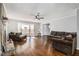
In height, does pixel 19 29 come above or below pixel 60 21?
below

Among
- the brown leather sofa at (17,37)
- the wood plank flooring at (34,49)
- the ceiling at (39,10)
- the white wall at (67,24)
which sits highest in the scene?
the ceiling at (39,10)

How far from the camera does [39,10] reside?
8.05ft

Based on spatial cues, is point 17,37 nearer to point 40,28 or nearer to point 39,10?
point 40,28

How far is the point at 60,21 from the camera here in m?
2.43

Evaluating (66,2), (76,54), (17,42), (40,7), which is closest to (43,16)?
(40,7)

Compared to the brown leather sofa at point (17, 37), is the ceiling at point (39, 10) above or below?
above

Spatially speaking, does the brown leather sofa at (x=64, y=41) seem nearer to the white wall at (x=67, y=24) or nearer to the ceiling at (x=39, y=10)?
the white wall at (x=67, y=24)

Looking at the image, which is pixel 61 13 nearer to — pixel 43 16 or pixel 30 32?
pixel 43 16

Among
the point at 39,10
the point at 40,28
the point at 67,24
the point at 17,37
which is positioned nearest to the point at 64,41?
the point at 67,24

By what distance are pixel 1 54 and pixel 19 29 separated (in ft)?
2.02

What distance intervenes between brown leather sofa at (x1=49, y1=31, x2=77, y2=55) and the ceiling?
0.37m

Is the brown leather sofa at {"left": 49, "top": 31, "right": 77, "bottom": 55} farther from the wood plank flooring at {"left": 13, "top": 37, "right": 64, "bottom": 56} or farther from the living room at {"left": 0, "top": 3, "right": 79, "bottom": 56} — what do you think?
the wood plank flooring at {"left": 13, "top": 37, "right": 64, "bottom": 56}

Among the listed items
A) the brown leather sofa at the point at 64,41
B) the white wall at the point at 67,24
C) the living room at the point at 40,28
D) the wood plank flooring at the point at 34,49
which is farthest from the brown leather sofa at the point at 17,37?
the white wall at the point at 67,24

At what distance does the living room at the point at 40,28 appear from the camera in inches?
95.5
